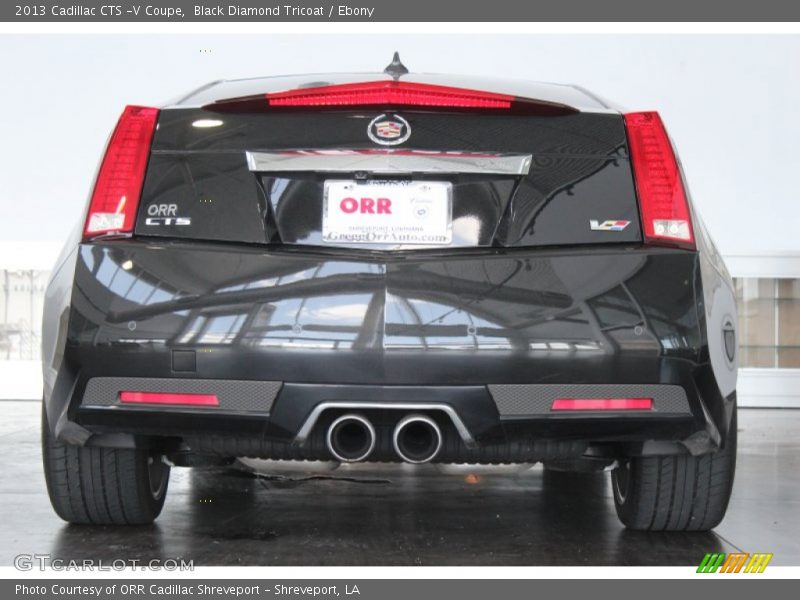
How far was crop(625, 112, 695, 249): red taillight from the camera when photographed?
9.76 feet

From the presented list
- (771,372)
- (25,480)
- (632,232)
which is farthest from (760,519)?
(771,372)

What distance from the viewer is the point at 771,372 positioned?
34.1 ft

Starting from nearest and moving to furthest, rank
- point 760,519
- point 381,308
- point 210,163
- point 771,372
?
point 381,308, point 210,163, point 760,519, point 771,372

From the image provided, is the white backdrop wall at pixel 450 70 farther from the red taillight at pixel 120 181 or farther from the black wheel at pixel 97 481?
the red taillight at pixel 120 181

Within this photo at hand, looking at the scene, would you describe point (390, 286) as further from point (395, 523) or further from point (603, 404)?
point (395, 523)

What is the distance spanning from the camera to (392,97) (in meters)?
3.06

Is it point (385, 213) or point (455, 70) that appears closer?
point (385, 213)

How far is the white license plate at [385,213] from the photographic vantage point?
2908mm

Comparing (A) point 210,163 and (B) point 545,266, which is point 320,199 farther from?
(B) point 545,266

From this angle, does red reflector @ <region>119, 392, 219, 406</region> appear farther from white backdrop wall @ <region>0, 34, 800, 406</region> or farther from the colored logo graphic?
white backdrop wall @ <region>0, 34, 800, 406</region>

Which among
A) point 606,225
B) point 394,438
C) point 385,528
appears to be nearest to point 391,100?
point 606,225

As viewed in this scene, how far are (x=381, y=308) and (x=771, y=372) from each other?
837 centimetres

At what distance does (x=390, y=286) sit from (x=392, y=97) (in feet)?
1.87

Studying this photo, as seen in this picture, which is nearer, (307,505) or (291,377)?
(291,377)
